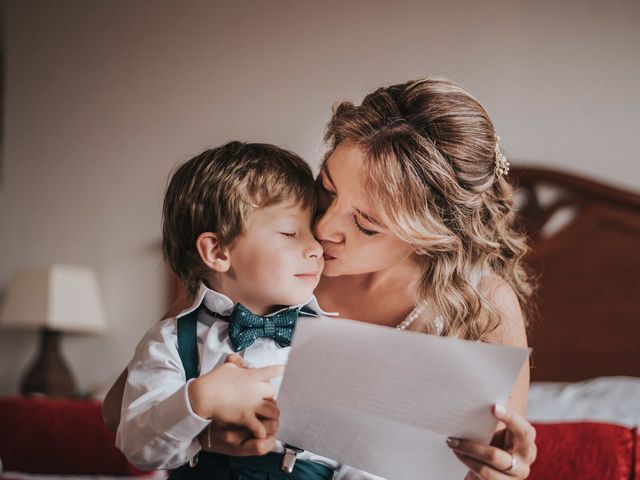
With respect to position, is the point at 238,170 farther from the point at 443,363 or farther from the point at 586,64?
the point at 586,64

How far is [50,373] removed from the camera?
3283mm

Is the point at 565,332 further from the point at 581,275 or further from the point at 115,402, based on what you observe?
the point at 115,402

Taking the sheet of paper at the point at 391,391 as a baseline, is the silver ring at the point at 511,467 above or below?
below

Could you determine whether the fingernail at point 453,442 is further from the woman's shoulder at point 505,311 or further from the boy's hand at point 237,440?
the woman's shoulder at point 505,311

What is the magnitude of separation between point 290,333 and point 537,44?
2129mm

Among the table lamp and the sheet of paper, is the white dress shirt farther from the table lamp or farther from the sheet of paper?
the table lamp

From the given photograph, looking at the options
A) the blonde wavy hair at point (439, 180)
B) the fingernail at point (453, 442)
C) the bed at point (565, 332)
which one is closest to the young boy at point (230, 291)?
the blonde wavy hair at point (439, 180)

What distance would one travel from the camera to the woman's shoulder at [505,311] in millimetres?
1396

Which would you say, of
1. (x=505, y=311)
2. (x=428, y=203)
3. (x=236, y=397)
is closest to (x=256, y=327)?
(x=236, y=397)

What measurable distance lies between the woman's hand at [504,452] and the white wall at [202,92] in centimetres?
202

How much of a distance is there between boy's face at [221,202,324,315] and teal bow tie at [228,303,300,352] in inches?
1.3

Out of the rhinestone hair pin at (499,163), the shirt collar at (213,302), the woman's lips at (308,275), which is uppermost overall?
the rhinestone hair pin at (499,163)

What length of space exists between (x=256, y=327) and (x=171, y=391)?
182 millimetres

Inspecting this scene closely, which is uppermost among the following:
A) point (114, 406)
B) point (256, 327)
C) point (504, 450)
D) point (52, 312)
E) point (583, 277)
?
point (256, 327)
